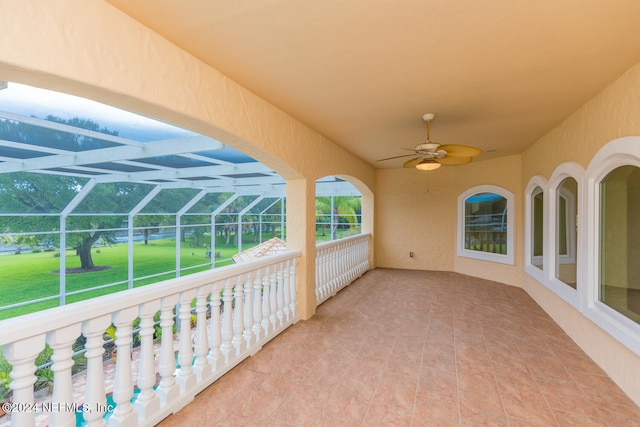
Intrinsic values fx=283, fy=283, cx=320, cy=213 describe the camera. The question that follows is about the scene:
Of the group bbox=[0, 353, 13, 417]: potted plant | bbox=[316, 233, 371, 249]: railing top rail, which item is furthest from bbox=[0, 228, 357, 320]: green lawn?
bbox=[316, 233, 371, 249]: railing top rail

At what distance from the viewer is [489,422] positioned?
1866 millimetres

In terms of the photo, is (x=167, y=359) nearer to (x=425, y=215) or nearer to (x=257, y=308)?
(x=257, y=308)

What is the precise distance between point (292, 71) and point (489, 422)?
2835 mm

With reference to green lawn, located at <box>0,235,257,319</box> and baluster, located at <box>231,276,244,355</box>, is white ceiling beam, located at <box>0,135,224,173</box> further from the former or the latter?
green lawn, located at <box>0,235,257,319</box>

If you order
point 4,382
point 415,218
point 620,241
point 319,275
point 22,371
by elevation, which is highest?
point 415,218

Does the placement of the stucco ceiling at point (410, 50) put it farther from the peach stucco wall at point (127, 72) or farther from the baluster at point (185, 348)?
the baluster at point (185, 348)

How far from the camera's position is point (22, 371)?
1207mm

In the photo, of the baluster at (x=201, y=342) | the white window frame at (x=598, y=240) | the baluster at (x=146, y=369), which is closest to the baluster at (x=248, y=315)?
the baluster at (x=201, y=342)

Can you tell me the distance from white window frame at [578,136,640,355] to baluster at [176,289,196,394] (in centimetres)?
327

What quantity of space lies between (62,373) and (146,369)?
1.60ft

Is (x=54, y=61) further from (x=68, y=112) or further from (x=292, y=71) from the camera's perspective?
(x=68, y=112)

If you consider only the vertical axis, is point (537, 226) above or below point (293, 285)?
above

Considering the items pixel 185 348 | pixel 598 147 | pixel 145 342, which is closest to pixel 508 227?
pixel 598 147

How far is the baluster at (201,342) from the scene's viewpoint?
216 cm
